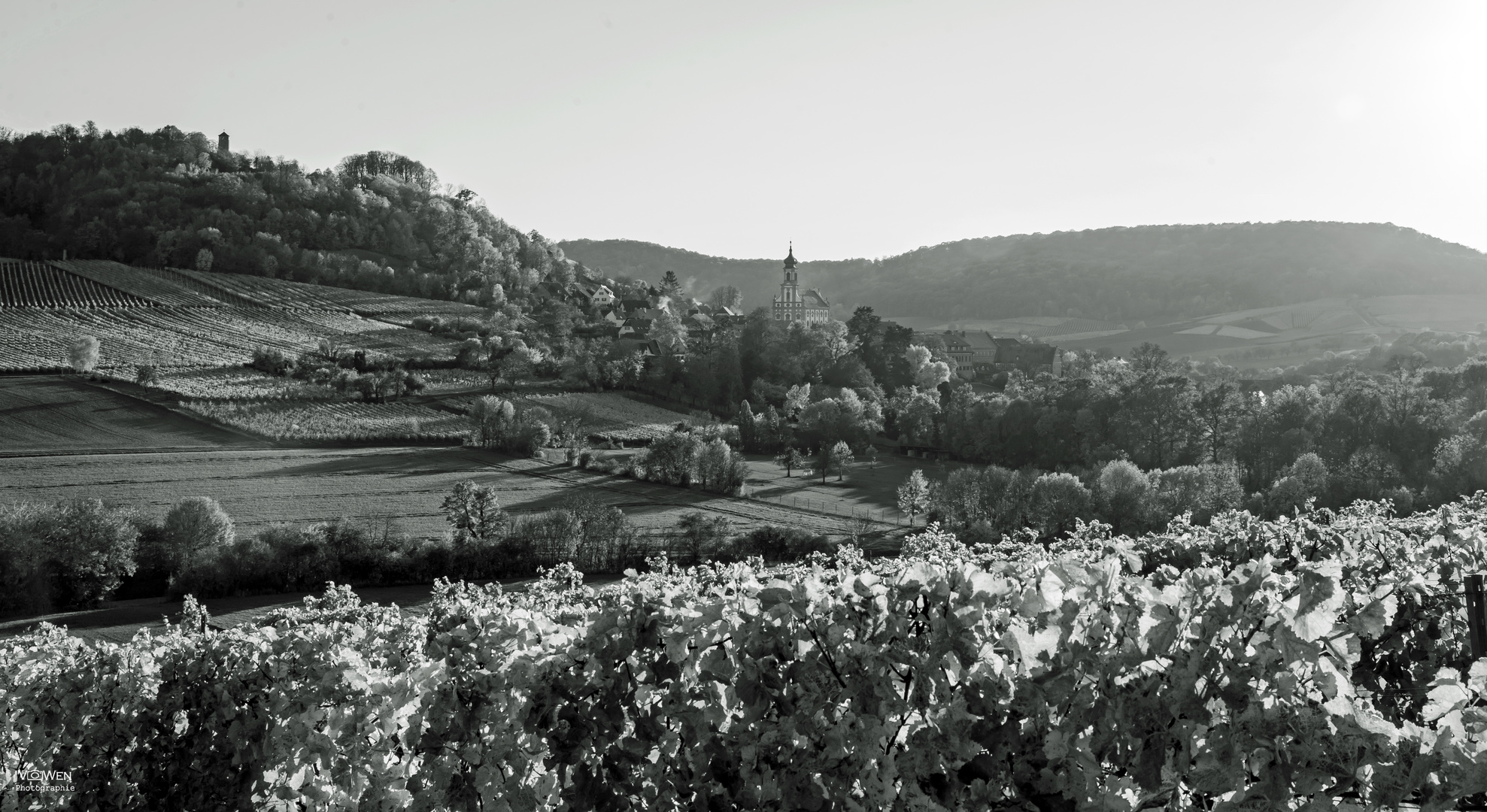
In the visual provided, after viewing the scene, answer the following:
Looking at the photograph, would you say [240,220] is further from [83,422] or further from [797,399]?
[797,399]

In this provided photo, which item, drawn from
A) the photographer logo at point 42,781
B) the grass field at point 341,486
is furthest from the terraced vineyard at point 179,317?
the photographer logo at point 42,781

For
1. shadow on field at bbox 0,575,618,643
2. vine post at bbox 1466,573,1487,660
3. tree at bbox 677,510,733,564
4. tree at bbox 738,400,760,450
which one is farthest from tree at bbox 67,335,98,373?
vine post at bbox 1466,573,1487,660

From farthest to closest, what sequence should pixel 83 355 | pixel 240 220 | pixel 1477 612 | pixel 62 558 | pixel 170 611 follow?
1. pixel 240 220
2. pixel 83 355
3. pixel 62 558
4. pixel 170 611
5. pixel 1477 612

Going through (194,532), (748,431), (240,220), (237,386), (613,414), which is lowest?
(748,431)

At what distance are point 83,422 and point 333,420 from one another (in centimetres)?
1232

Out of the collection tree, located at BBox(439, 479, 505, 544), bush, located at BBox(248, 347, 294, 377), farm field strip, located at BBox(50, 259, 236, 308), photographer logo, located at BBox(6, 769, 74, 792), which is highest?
farm field strip, located at BBox(50, 259, 236, 308)

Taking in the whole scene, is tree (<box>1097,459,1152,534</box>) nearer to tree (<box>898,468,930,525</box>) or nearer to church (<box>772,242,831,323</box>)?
tree (<box>898,468,930,525</box>)

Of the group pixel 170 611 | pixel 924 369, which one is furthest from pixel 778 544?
pixel 924 369

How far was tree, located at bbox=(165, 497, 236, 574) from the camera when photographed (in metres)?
35.9

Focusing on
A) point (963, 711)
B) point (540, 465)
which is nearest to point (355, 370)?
point (540, 465)

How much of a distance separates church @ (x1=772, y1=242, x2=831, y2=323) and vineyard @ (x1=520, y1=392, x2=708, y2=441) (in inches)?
2380

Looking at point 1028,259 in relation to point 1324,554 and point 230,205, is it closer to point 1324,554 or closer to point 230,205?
point 230,205

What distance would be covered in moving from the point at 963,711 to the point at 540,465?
52.1 metres

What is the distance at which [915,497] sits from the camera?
4791 centimetres
